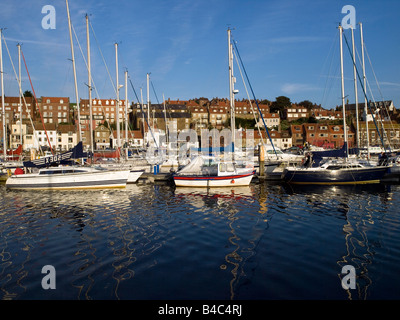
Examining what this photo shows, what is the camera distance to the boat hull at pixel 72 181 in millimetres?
27203

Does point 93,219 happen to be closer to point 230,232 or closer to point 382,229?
point 230,232

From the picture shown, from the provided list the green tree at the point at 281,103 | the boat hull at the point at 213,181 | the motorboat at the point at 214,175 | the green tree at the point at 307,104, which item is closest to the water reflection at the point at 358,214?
the boat hull at the point at 213,181

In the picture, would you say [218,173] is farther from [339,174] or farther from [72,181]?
[72,181]

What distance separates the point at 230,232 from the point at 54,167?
21.2m

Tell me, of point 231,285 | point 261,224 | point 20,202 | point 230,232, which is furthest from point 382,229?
point 20,202

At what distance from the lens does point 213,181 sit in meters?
27.3

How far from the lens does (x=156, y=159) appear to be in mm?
42094

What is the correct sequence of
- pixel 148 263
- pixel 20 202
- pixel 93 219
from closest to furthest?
pixel 148 263 < pixel 93 219 < pixel 20 202

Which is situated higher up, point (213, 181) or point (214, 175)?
point (214, 175)

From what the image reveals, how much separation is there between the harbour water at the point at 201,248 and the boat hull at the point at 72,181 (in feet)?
16.3

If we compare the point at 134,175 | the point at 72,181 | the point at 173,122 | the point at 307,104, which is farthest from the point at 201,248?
the point at 307,104

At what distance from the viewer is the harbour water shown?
8570 millimetres

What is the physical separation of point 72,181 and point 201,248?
62.8ft

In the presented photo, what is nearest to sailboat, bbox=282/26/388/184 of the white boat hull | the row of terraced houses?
the white boat hull
